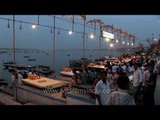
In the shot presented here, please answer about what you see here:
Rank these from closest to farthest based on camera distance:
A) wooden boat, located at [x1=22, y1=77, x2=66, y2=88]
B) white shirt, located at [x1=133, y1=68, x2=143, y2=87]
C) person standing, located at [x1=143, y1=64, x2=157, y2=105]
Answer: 1. person standing, located at [x1=143, y1=64, x2=157, y2=105]
2. white shirt, located at [x1=133, y1=68, x2=143, y2=87]
3. wooden boat, located at [x1=22, y1=77, x2=66, y2=88]

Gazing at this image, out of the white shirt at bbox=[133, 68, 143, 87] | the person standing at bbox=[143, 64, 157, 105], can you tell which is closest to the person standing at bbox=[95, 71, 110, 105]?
the person standing at bbox=[143, 64, 157, 105]

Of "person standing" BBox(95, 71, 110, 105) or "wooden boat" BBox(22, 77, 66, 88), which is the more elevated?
"person standing" BBox(95, 71, 110, 105)

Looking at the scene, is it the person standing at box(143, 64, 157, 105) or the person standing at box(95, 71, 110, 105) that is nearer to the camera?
the person standing at box(95, 71, 110, 105)

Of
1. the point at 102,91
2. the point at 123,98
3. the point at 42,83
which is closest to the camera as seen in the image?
the point at 123,98

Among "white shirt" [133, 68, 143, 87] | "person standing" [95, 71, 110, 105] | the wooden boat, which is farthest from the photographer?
the wooden boat

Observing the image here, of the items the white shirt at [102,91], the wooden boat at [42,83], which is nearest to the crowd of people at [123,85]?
the white shirt at [102,91]

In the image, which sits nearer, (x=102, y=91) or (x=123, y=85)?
(x=123, y=85)

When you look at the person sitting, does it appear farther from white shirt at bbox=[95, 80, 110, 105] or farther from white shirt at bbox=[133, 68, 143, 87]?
white shirt at bbox=[133, 68, 143, 87]

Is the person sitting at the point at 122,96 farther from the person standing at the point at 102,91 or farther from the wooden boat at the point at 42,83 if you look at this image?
the wooden boat at the point at 42,83

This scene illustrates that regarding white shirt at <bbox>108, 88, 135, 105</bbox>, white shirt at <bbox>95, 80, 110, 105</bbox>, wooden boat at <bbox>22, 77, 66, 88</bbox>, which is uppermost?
white shirt at <bbox>108, 88, 135, 105</bbox>

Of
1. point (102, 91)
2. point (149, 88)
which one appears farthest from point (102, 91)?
point (149, 88)

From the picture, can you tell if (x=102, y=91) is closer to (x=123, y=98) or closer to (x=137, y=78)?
(x=123, y=98)
